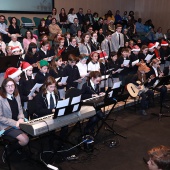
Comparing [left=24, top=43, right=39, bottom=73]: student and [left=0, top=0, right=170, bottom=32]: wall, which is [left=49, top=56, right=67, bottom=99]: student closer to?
[left=24, top=43, right=39, bottom=73]: student

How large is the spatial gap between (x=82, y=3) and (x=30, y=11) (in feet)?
10.6

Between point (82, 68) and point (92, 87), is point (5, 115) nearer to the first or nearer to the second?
point (92, 87)

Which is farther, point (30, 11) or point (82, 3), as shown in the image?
point (82, 3)

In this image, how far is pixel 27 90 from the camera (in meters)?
4.87

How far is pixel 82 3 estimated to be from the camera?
13.4m

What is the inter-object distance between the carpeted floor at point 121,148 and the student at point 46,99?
76 centimetres

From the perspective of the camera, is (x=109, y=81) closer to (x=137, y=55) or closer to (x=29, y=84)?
(x=137, y=55)

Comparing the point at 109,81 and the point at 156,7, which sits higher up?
the point at 156,7

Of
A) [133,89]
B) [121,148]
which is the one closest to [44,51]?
[133,89]

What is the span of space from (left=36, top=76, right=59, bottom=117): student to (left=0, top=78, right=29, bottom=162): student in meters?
0.32

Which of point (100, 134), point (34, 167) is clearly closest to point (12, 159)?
point (34, 167)

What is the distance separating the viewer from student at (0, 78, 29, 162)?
3684 mm

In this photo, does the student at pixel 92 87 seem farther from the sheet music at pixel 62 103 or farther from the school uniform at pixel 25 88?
the sheet music at pixel 62 103

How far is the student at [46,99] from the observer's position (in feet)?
13.6
